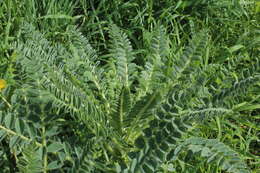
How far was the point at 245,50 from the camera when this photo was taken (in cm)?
240

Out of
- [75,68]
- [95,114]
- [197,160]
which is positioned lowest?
[197,160]

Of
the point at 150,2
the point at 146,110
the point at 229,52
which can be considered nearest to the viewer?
the point at 146,110

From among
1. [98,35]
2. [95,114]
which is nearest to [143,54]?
[98,35]

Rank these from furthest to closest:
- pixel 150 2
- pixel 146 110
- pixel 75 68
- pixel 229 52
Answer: pixel 150 2 < pixel 229 52 < pixel 75 68 < pixel 146 110

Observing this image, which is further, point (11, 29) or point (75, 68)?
point (11, 29)

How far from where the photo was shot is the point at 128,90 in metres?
1.44

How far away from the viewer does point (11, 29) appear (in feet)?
7.90

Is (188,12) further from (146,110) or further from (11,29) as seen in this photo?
(146,110)

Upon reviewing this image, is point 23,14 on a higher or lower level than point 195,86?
higher

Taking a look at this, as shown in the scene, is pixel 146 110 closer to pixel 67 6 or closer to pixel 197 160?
pixel 197 160

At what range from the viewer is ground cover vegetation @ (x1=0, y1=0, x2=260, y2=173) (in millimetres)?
1476

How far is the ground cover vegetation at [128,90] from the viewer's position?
1476 millimetres

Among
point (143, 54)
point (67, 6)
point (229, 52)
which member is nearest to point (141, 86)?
point (143, 54)

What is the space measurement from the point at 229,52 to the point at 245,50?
0.42 ft
